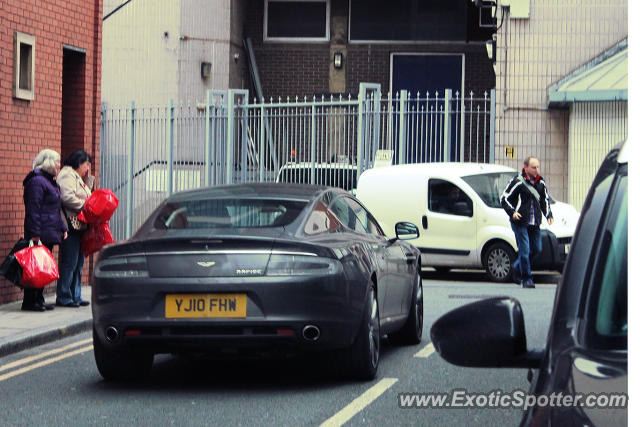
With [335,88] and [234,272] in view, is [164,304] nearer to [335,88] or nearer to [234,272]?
[234,272]

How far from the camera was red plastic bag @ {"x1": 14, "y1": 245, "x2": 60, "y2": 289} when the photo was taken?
11.9 m

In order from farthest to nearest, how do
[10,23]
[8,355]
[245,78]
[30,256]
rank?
[245,78] → [10,23] → [30,256] → [8,355]

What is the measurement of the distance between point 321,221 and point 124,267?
1461 millimetres

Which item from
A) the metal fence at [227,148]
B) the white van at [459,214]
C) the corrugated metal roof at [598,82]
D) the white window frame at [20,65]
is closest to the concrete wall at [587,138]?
the corrugated metal roof at [598,82]

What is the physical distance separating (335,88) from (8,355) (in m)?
23.8

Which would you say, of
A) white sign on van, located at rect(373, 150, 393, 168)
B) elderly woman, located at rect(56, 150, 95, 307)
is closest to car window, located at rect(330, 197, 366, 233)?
elderly woman, located at rect(56, 150, 95, 307)

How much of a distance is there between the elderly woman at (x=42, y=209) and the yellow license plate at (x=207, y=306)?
518 cm

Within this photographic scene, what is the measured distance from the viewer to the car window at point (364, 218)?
9430 mm

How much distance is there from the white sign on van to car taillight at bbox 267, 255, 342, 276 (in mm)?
13149

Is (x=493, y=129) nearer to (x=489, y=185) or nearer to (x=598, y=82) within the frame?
(x=598, y=82)

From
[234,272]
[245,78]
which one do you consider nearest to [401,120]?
[245,78]

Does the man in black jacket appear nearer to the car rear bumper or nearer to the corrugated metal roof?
the corrugated metal roof

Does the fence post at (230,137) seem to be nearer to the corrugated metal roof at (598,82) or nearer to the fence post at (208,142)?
the fence post at (208,142)

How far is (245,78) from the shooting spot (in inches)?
1262
